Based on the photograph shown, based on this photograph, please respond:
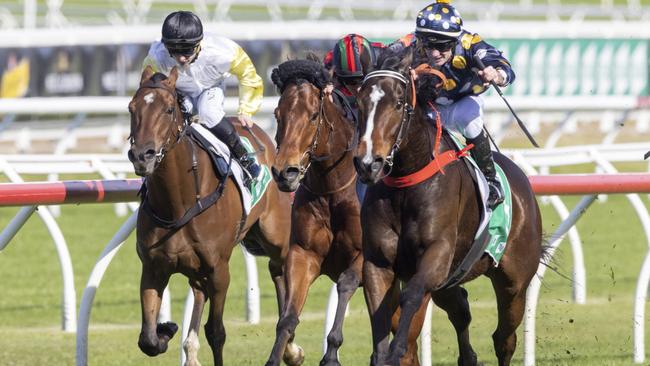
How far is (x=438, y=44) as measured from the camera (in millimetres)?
5828

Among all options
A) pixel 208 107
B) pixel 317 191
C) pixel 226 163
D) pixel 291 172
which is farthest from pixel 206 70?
pixel 291 172

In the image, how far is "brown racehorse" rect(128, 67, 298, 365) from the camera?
604 cm

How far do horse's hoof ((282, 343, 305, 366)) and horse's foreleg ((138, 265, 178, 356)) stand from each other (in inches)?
24.7

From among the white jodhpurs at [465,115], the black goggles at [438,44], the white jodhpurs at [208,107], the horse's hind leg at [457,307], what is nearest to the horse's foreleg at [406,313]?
the white jodhpurs at [465,115]

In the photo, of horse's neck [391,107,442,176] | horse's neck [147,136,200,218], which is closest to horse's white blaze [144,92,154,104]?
horse's neck [147,136,200,218]

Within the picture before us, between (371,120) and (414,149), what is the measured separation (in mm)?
362

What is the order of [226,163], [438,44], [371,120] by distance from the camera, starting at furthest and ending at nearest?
[226,163] → [438,44] → [371,120]

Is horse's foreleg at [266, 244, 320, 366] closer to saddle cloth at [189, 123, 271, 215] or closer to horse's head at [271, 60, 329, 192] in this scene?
horse's head at [271, 60, 329, 192]

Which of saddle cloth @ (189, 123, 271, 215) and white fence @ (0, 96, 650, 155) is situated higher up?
saddle cloth @ (189, 123, 271, 215)

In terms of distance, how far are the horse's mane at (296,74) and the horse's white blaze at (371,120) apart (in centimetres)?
81

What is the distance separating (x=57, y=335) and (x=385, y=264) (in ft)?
Result: 11.0

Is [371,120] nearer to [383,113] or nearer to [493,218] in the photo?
[383,113]

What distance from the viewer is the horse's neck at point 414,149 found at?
549 cm

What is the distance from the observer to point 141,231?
639cm
